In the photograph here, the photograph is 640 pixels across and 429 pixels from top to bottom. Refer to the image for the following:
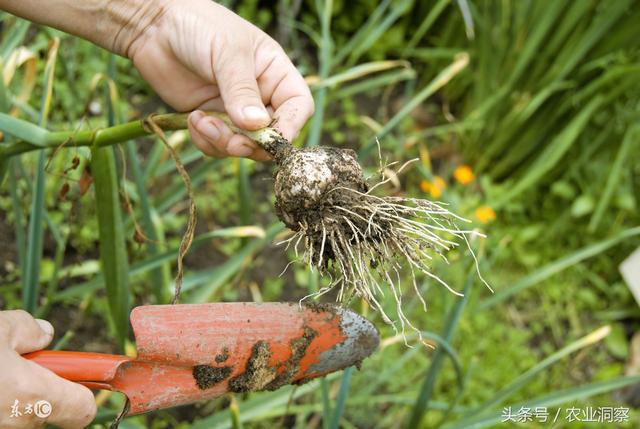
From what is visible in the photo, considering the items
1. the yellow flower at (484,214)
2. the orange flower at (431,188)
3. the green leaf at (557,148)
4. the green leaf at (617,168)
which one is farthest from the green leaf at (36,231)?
the green leaf at (617,168)

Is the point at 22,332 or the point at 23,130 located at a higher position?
the point at 23,130

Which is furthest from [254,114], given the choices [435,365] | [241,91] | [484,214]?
[484,214]

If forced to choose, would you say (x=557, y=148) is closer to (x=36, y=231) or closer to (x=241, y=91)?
(x=241, y=91)

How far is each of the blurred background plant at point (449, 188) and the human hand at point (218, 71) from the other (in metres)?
0.29

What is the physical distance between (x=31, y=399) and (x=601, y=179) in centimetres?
203

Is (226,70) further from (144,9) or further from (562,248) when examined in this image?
(562,248)

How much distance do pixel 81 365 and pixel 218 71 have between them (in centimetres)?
49

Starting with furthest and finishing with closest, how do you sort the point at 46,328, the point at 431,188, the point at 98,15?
the point at 431,188
the point at 98,15
the point at 46,328

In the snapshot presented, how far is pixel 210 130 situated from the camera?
3.40ft

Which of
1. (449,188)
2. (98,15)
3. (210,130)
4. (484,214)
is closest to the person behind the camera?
(210,130)

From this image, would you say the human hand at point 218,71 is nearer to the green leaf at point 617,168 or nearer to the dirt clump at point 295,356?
the dirt clump at point 295,356

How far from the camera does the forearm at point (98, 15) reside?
3.62 ft

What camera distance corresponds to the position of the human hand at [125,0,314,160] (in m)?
1.03

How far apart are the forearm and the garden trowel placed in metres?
0.52
